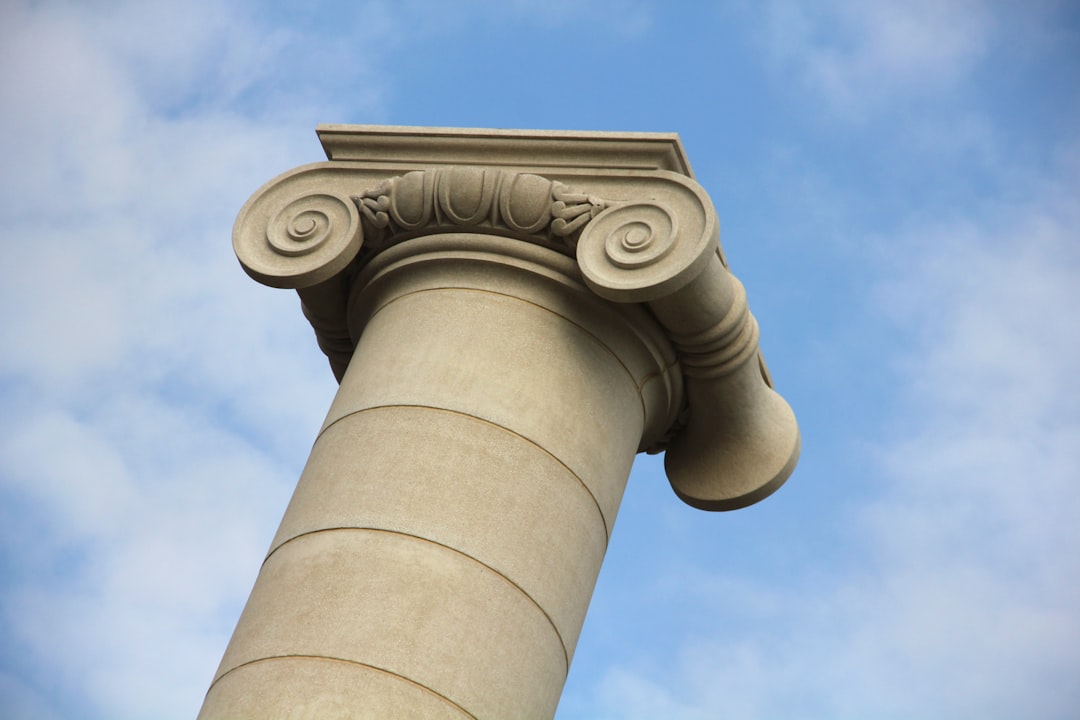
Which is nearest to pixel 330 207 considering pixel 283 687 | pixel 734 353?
pixel 734 353

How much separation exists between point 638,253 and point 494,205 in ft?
7.01

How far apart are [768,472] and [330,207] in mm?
7657

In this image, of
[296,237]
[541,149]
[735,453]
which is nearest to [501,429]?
[541,149]

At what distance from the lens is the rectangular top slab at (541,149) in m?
19.4

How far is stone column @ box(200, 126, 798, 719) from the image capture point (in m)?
15.4

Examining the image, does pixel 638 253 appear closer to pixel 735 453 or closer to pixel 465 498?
pixel 465 498

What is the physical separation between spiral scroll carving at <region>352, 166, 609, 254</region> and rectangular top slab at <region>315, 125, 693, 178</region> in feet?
1.77

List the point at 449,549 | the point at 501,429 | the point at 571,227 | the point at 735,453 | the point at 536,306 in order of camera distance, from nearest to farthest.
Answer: the point at 449,549, the point at 501,429, the point at 536,306, the point at 571,227, the point at 735,453

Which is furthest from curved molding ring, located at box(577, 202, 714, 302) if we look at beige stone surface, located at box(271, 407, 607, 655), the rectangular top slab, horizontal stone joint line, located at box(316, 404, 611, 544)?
beige stone surface, located at box(271, 407, 607, 655)

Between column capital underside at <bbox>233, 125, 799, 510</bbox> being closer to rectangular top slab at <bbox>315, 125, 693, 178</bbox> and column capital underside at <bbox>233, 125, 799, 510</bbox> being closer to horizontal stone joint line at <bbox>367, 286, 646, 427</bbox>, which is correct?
rectangular top slab at <bbox>315, 125, 693, 178</bbox>

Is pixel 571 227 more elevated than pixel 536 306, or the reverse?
pixel 571 227

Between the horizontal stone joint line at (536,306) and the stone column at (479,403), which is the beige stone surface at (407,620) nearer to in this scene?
the stone column at (479,403)

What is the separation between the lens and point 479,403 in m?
17.2

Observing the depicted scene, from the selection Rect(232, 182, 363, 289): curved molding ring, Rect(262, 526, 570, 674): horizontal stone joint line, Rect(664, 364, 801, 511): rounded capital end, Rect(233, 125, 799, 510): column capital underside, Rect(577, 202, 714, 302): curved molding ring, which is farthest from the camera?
Rect(664, 364, 801, 511): rounded capital end
